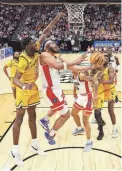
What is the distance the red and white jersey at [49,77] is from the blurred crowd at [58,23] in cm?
1974

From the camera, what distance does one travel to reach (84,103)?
17.6ft

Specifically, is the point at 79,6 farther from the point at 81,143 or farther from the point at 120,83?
the point at 81,143

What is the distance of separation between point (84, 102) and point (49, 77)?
0.95 m

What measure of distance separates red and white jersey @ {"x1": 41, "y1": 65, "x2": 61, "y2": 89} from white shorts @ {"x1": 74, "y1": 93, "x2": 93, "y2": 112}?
0.75 m

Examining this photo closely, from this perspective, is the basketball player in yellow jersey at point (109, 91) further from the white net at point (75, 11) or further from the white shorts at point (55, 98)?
the white net at point (75, 11)

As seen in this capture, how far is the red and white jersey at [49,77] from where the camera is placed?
4.69 metres

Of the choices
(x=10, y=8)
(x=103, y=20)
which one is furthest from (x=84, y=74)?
(x=10, y=8)

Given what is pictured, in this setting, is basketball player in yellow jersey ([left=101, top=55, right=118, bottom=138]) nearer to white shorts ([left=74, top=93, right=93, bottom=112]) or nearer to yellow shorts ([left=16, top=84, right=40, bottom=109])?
white shorts ([left=74, top=93, right=93, bottom=112])

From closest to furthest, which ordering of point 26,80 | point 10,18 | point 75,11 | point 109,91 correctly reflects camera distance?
point 26,80, point 109,91, point 75,11, point 10,18

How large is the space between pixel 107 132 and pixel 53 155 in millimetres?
1607

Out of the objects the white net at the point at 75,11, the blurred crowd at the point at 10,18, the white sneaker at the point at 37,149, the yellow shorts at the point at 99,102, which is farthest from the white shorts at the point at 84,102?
the blurred crowd at the point at 10,18

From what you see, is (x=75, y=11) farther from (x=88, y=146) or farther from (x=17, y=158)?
(x=17, y=158)

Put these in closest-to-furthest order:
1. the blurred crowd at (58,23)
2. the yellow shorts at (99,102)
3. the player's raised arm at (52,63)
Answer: the player's raised arm at (52,63) → the yellow shorts at (99,102) → the blurred crowd at (58,23)

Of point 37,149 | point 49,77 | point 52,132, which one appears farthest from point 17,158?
point 49,77
